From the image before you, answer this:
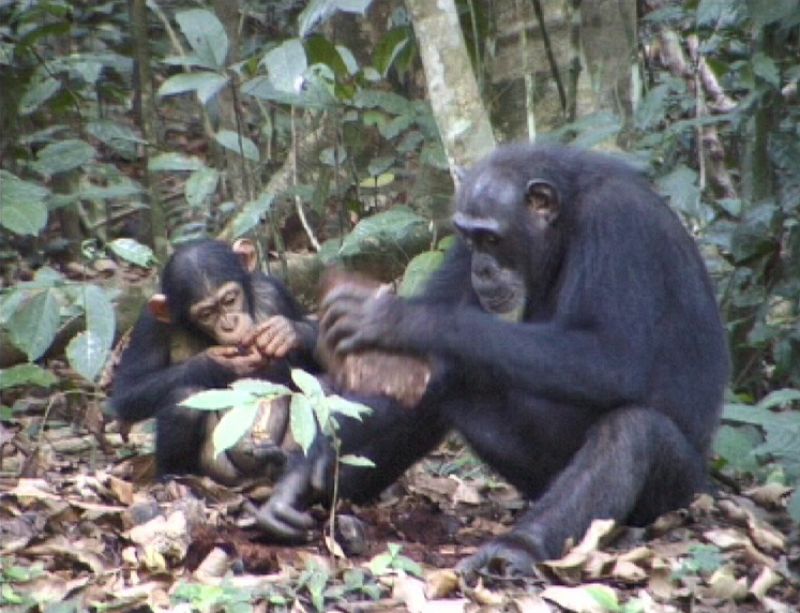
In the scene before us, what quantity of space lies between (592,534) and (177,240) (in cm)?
445

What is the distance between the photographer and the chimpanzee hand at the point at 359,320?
18.2ft

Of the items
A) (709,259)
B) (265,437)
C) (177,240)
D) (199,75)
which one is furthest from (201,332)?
(709,259)

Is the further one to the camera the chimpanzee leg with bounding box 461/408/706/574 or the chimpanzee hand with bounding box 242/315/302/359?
the chimpanzee hand with bounding box 242/315/302/359

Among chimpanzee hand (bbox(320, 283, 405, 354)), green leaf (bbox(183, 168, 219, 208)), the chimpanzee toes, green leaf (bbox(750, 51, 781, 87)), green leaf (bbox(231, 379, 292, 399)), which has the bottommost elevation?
the chimpanzee toes

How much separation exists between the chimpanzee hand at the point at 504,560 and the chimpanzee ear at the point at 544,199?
4.59ft

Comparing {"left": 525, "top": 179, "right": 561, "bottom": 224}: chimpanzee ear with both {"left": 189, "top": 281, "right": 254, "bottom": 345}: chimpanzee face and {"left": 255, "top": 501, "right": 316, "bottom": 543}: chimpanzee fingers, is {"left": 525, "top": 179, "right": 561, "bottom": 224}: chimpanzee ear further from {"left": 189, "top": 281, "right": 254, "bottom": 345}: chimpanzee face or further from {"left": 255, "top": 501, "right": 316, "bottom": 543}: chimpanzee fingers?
{"left": 189, "top": 281, "right": 254, "bottom": 345}: chimpanzee face

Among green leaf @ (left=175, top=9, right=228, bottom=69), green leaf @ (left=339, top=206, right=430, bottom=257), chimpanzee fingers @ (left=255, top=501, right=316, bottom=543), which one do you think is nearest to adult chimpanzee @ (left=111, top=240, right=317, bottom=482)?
green leaf @ (left=339, top=206, right=430, bottom=257)

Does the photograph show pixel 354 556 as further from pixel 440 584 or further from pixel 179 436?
pixel 179 436

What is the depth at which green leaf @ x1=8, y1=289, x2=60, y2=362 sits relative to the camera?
655 centimetres

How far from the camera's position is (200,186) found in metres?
7.79

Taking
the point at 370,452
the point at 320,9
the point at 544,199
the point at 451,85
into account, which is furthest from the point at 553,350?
the point at 320,9

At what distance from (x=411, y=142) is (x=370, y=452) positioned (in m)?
2.34

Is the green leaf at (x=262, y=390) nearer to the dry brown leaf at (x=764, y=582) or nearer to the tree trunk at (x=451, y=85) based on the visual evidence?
the dry brown leaf at (x=764, y=582)

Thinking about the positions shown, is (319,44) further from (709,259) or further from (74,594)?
(74,594)
